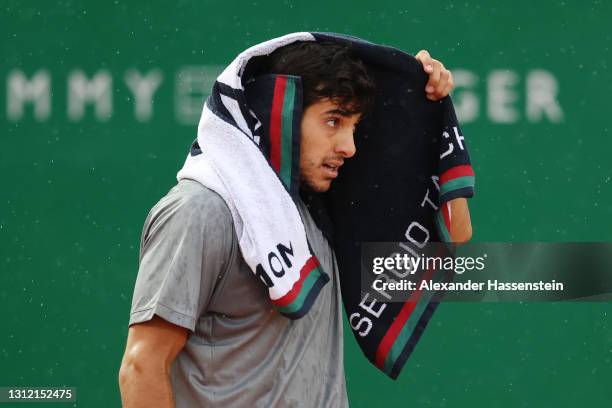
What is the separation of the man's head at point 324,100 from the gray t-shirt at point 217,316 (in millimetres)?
356

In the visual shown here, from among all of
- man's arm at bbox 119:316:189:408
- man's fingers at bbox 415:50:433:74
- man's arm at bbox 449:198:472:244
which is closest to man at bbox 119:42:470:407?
man's arm at bbox 119:316:189:408

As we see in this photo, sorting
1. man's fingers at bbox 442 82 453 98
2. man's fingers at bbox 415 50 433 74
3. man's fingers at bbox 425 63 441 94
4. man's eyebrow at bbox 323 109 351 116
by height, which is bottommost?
man's eyebrow at bbox 323 109 351 116

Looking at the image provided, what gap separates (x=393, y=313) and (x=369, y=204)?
319 millimetres

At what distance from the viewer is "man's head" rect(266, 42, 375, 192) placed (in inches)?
102

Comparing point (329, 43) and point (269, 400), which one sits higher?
point (329, 43)

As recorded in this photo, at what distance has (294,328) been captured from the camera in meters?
2.45

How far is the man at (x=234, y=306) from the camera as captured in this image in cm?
224

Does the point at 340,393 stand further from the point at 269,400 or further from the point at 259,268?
the point at 259,268

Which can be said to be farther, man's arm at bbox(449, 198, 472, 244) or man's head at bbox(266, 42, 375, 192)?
man's arm at bbox(449, 198, 472, 244)

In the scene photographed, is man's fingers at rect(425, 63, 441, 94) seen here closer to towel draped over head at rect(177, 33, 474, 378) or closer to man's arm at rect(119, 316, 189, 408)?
towel draped over head at rect(177, 33, 474, 378)

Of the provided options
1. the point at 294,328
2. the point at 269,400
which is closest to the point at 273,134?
the point at 294,328

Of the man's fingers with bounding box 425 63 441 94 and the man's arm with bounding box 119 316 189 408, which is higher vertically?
the man's fingers with bounding box 425 63 441 94

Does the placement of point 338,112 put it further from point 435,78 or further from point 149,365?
point 149,365

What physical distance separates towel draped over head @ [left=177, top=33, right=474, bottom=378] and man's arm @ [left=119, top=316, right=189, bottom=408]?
0.94 feet
